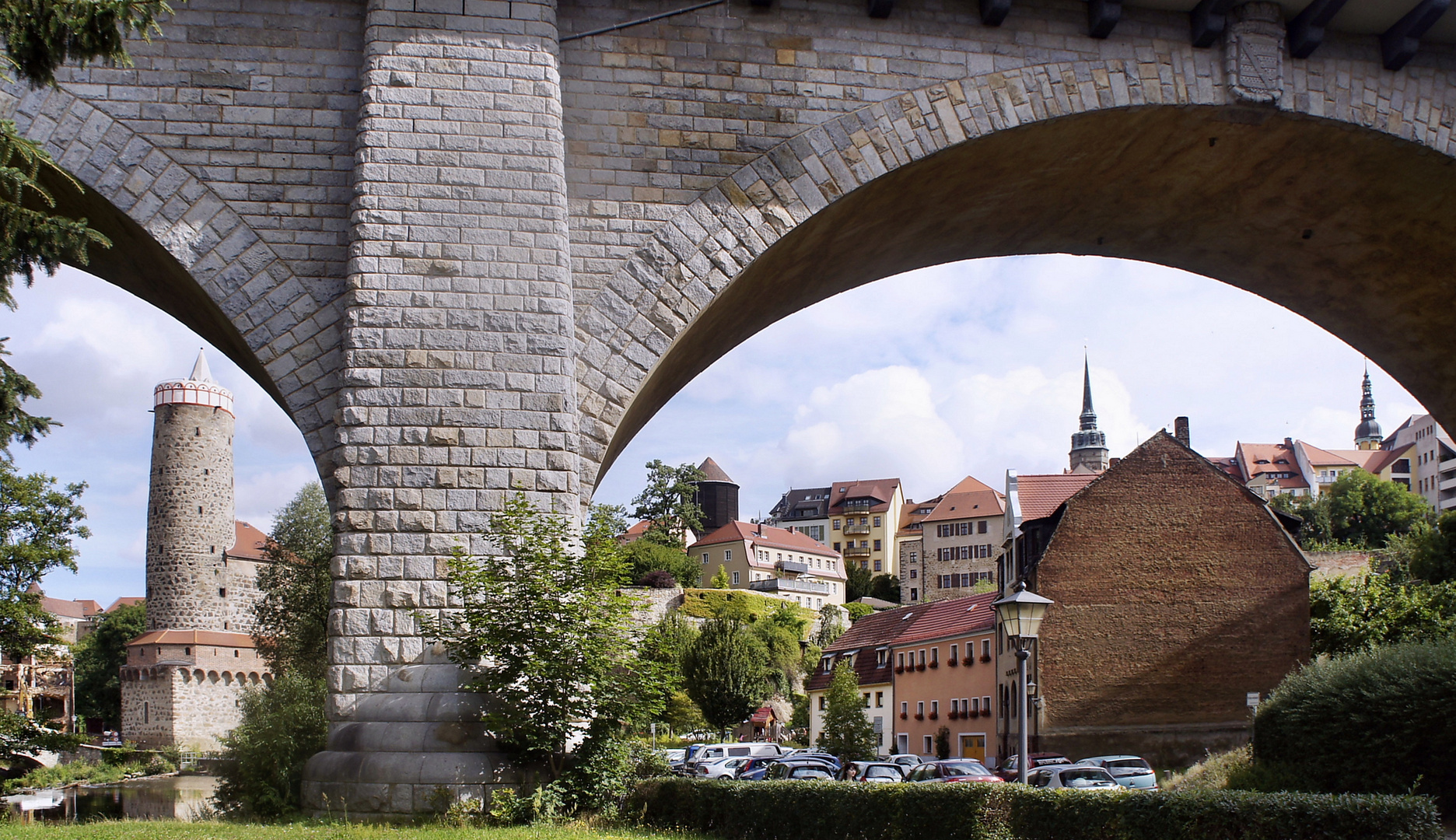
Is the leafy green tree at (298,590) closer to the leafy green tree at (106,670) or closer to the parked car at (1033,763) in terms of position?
the parked car at (1033,763)

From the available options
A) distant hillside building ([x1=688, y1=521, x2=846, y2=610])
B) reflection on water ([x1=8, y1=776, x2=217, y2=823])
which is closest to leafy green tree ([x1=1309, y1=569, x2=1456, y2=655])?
reflection on water ([x1=8, y1=776, x2=217, y2=823])

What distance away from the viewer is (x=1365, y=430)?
117188mm

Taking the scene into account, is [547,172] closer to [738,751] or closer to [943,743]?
[738,751]

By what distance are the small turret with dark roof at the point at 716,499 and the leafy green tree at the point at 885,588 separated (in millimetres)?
11950

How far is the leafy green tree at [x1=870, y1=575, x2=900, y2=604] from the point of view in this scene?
3393 inches

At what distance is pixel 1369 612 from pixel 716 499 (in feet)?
216

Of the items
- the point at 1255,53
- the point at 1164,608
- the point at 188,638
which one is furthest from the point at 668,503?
the point at 1255,53

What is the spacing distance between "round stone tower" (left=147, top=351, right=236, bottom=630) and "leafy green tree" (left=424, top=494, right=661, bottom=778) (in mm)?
46211

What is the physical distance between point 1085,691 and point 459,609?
2211 centimetres

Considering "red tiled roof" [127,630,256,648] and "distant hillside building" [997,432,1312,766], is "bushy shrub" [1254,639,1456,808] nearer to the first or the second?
"distant hillside building" [997,432,1312,766]

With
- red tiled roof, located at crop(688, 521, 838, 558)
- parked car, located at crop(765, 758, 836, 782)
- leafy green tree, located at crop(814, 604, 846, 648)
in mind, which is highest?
red tiled roof, located at crop(688, 521, 838, 558)

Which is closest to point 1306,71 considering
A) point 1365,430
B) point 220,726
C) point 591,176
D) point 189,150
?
point 591,176

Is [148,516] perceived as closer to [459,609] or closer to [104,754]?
[104,754]

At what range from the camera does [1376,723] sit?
34.9 ft
